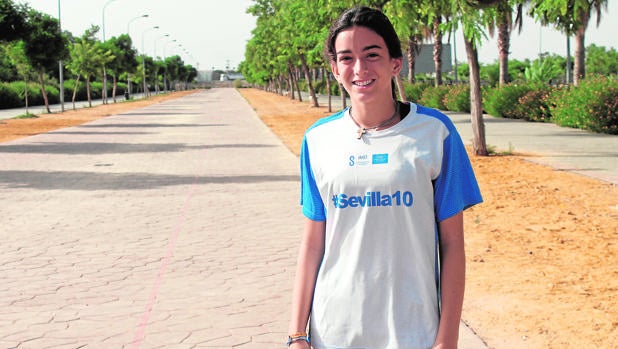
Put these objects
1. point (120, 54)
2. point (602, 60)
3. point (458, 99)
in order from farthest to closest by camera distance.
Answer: point (602, 60) < point (120, 54) < point (458, 99)

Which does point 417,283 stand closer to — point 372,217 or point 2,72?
point 372,217

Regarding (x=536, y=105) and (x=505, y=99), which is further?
(x=505, y=99)

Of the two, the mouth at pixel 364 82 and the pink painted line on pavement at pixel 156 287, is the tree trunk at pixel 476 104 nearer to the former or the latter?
the pink painted line on pavement at pixel 156 287

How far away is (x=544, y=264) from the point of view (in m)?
6.95

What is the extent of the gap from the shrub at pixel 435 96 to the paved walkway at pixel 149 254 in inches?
885

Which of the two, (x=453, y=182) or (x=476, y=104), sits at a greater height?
(x=476, y=104)

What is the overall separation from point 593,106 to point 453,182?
2134cm

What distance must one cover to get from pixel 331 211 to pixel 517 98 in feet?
96.3

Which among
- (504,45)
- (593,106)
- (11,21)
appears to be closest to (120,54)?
(504,45)

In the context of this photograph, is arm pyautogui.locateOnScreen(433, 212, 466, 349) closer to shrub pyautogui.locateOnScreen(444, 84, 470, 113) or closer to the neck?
the neck

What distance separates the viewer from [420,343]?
214 centimetres

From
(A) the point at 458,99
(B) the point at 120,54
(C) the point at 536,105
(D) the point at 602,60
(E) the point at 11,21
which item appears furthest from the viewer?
(D) the point at 602,60

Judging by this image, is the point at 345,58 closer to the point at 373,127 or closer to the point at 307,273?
the point at 373,127

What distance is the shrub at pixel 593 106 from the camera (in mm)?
21469
